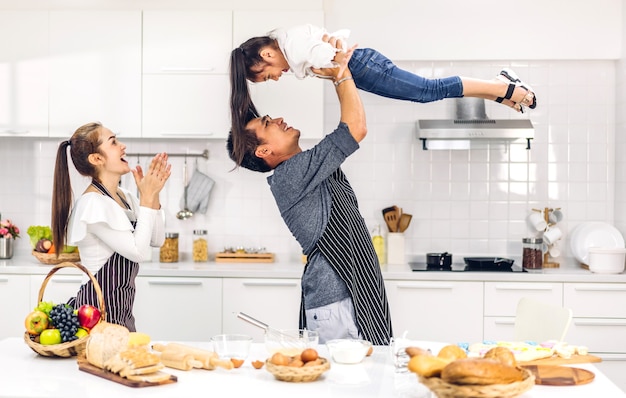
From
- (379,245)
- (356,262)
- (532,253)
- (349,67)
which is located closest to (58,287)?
(379,245)

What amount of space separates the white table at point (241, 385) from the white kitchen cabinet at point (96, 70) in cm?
252

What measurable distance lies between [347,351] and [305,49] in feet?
3.20

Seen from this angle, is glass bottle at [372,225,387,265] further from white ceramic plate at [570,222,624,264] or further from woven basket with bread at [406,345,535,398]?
woven basket with bread at [406,345,535,398]

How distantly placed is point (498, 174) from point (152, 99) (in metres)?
2.21

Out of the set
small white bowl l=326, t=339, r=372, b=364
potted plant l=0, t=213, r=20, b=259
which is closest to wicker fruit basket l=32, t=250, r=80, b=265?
potted plant l=0, t=213, r=20, b=259

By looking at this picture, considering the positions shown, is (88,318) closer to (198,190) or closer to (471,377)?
(471,377)

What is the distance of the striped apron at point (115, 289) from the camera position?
10.3 ft

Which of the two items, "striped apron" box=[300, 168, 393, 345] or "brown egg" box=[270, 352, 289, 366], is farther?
"striped apron" box=[300, 168, 393, 345]

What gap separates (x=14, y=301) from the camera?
462 cm

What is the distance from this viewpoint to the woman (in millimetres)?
3096

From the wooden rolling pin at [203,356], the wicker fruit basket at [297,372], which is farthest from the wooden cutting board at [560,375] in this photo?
the wooden rolling pin at [203,356]

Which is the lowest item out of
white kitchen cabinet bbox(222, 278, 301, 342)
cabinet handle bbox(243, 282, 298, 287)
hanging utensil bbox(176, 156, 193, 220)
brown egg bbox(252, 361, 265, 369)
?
white kitchen cabinet bbox(222, 278, 301, 342)

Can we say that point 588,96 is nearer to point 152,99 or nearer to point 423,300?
point 423,300

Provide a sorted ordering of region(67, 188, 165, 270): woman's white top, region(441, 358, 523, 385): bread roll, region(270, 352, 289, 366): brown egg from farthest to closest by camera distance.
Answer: region(67, 188, 165, 270): woman's white top
region(270, 352, 289, 366): brown egg
region(441, 358, 523, 385): bread roll
